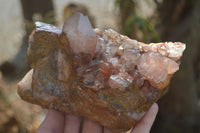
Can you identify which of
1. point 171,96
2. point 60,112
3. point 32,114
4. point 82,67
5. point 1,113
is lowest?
point 32,114

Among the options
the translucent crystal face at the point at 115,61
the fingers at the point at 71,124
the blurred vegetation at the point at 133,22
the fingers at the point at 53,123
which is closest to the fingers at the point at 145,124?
the translucent crystal face at the point at 115,61

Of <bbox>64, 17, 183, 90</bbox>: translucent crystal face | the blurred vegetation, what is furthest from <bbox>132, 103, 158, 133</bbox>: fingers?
the blurred vegetation

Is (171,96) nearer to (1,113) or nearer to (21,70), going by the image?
(1,113)

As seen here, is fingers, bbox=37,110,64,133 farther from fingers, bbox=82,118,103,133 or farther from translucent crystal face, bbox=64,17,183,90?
translucent crystal face, bbox=64,17,183,90

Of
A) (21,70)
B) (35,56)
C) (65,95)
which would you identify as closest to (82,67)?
(65,95)

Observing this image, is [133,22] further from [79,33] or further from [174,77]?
[79,33]

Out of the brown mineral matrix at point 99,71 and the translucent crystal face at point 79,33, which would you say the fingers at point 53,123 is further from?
the translucent crystal face at point 79,33

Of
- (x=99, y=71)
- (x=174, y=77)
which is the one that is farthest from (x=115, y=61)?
(x=174, y=77)
